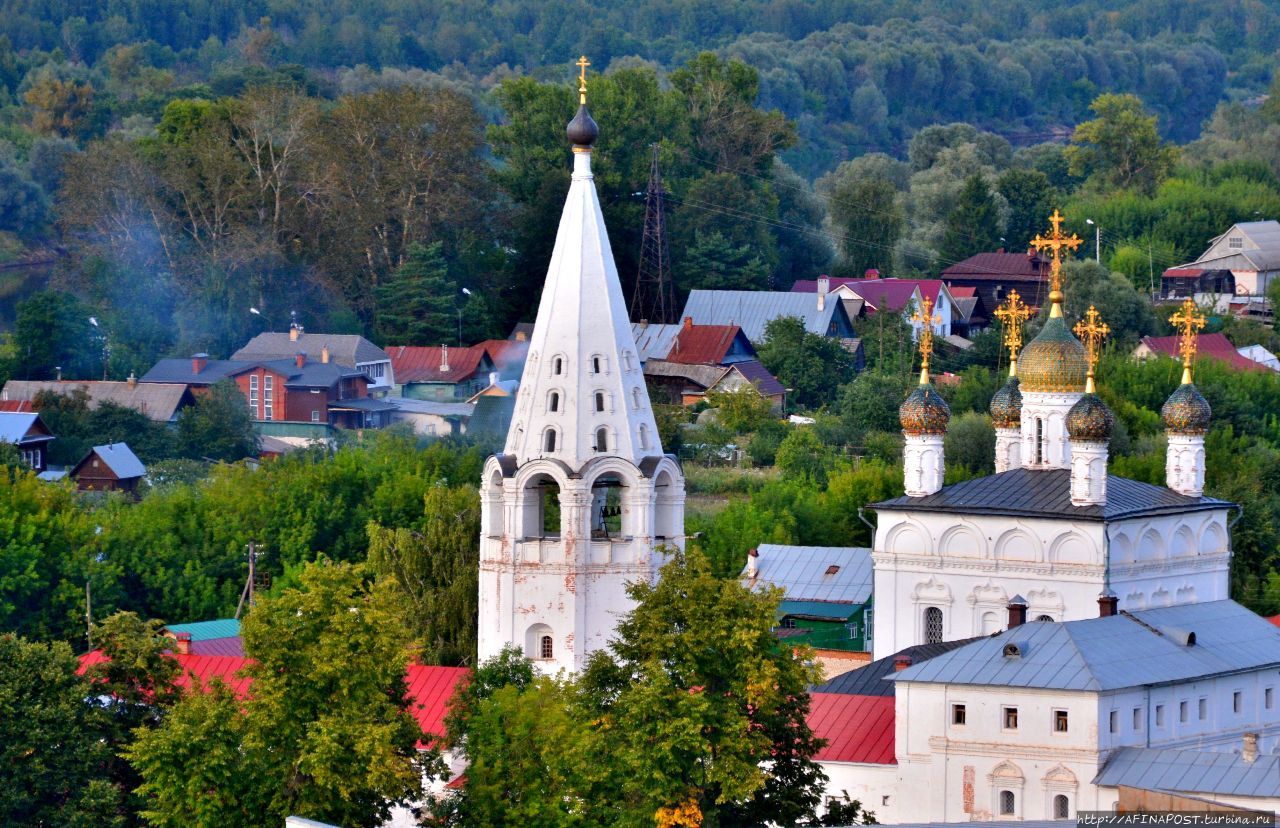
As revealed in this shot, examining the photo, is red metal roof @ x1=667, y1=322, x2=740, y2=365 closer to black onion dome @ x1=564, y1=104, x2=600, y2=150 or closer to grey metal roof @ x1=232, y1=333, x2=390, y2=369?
grey metal roof @ x1=232, y1=333, x2=390, y2=369

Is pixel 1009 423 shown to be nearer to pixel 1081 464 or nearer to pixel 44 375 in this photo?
pixel 1081 464

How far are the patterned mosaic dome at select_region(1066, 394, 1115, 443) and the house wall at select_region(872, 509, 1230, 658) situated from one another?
1.07 meters

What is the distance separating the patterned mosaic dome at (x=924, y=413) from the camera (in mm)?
45750

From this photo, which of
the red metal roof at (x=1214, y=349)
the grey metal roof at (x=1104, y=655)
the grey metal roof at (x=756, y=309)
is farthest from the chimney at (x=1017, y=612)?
the grey metal roof at (x=756, y=309)

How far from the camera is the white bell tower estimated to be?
1496 inches

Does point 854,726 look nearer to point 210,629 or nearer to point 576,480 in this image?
point 576,480

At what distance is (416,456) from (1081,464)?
Result: 19.9 metres

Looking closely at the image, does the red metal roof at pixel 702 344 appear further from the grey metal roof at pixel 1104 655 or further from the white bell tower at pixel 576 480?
the white bell tower at pixel 576 480

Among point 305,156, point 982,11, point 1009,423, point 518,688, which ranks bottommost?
point 518,688

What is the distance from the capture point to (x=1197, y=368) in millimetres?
71938

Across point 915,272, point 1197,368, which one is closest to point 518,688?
point 1197,368

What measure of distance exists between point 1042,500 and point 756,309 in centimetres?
3817

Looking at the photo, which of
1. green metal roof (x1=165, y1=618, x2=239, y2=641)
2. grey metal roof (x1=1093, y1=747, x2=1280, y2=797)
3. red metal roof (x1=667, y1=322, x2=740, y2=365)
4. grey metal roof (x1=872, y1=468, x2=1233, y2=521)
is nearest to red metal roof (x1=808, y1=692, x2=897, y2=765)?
grey metal roof (x1=1093, y1=747, x2=1280, y2=797)

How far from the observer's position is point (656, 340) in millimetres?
78125
